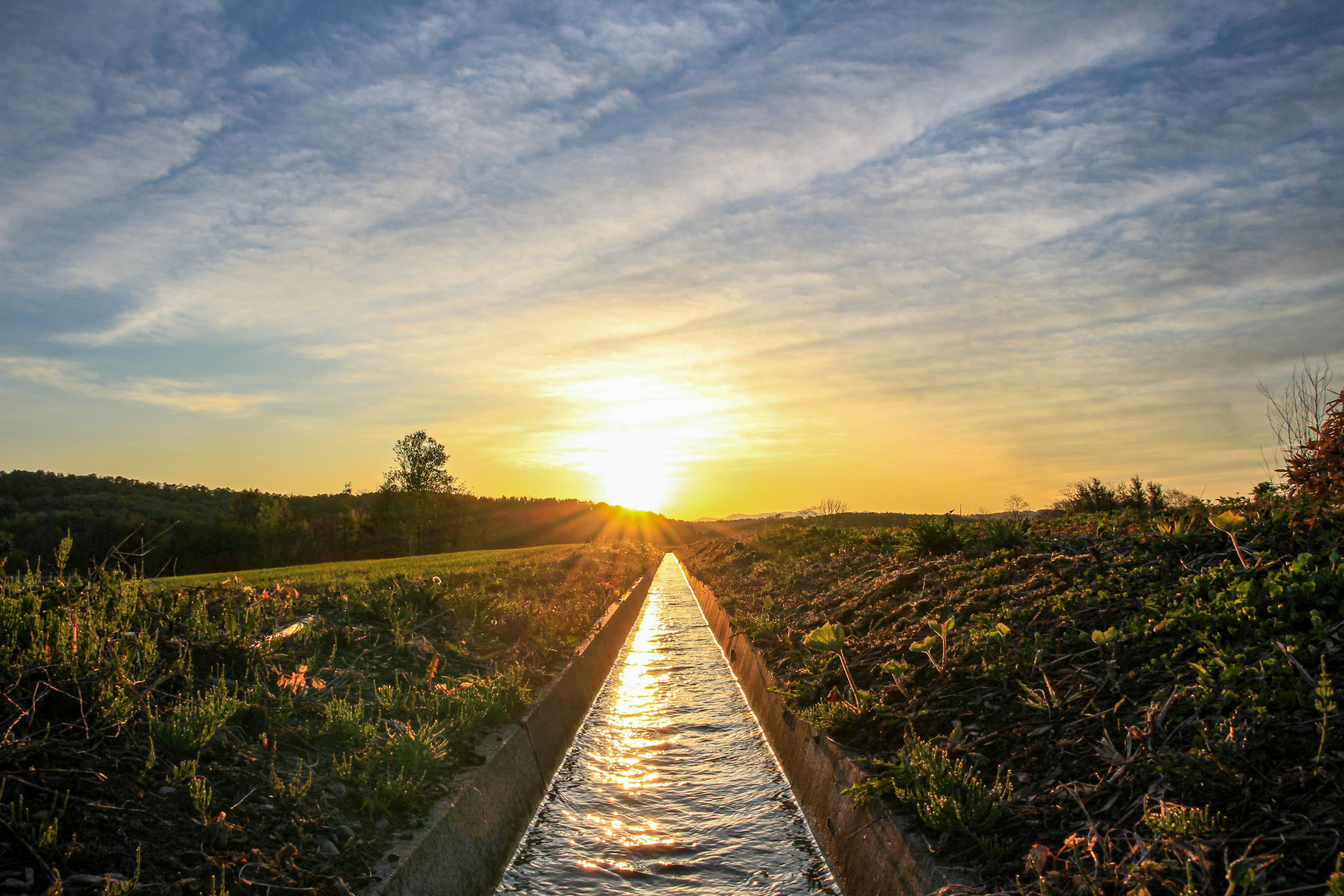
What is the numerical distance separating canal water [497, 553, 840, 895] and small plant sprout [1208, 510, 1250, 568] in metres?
3.79

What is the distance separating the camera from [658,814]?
625 cm

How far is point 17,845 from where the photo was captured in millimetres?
3105

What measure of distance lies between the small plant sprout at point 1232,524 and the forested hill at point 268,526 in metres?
54.0

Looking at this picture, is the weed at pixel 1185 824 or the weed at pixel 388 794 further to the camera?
the weed at pixel 388 794

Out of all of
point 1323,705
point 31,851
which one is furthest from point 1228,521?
point 31,851

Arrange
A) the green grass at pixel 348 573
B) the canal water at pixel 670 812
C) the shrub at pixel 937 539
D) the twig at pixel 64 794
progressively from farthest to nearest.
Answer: the green grass at pixel 348 573 < the shrub at pixel 937 539 < the canal water at pixel 670 812 < the twig at pixel 64 794

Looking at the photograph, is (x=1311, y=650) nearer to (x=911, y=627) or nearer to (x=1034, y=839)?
(x=1034, y=839)

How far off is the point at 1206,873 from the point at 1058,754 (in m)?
1.53

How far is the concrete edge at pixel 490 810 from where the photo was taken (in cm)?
409

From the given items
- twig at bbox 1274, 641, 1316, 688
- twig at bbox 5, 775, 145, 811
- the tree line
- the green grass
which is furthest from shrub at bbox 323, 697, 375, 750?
the tree line

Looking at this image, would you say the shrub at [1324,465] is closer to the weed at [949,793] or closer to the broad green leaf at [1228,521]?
the broad green leaf at [1228,521]

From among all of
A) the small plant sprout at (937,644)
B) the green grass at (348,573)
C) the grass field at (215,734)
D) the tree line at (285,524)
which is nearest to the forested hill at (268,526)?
the tree line at (285,524)

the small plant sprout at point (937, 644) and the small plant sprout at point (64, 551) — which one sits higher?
the small plant sprout at point (64, 551)

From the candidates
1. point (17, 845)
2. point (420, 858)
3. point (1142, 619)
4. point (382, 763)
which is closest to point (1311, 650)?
point (1142, 619)
